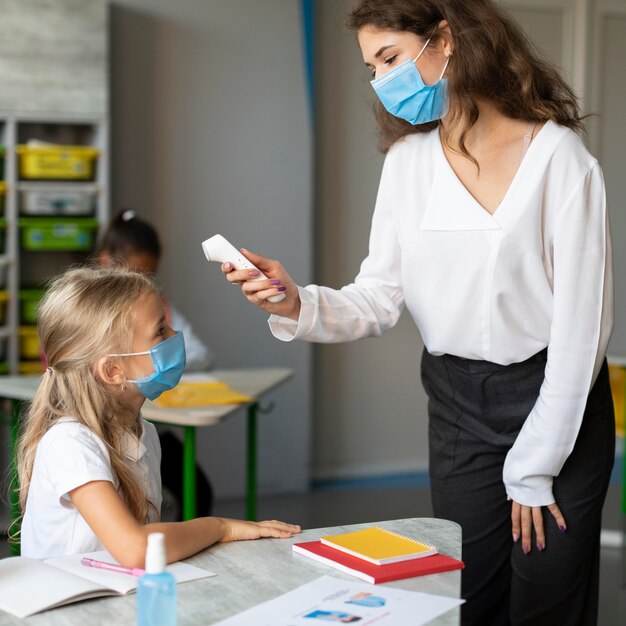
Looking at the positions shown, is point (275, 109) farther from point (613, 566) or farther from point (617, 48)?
point (613, 566)

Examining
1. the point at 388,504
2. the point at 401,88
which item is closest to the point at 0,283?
the point at 388,504

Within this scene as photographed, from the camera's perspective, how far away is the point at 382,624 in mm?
1142

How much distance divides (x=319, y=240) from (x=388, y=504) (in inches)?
50.6

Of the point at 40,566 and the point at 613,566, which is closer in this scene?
the point at 40,566

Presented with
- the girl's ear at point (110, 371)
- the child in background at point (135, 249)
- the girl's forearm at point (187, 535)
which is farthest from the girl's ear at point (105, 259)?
the girl's forearm at point (187, 535)

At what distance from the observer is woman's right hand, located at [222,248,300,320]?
163 centimetres

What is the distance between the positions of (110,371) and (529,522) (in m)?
0.79

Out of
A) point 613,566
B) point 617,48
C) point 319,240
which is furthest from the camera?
point 617,48

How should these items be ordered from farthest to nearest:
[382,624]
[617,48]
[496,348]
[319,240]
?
1. [617,48]
2. [319,240]
3. [496,348]
4. [382,624]

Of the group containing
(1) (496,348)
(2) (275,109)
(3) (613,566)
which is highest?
(2) (275,109)

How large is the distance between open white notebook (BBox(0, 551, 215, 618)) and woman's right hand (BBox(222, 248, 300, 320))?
1.67 feet

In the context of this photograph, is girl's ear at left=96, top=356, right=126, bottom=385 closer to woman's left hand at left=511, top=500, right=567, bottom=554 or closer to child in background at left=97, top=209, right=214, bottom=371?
woman's left hand at left=511, top=500, right=567, bottom=554

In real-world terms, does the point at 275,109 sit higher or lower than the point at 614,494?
higher

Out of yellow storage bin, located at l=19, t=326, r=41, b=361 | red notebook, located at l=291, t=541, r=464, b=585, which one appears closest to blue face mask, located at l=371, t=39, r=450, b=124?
red notebook, located at l=291, t=541, r=464, b=585
